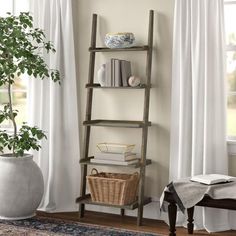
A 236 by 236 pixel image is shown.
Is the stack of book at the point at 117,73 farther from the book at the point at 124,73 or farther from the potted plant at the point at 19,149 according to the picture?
the potted plant at the point at 19,149

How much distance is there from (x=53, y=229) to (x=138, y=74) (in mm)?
1658

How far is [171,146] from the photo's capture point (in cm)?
493

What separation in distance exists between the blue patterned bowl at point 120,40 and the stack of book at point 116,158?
1.01 metres

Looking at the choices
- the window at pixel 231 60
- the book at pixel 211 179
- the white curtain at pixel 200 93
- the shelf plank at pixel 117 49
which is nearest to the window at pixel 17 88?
the shelf plank at pixel 117 49

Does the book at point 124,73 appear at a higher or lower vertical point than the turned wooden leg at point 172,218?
higher

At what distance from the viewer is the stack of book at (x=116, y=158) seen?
495 centimetres

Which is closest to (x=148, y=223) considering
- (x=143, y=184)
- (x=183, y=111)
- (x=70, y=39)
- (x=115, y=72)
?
(x=143, y=184)

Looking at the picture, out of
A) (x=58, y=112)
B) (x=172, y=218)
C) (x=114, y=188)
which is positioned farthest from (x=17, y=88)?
(x=172, y=218)

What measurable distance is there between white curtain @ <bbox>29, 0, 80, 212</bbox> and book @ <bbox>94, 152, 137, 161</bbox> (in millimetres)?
428

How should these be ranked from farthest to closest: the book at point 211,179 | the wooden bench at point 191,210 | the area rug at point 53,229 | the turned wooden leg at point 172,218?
1. the area rug at point 53,229
2. the turned wooden leg at point 172,218
3. the book at point 211,179
4. the wooden bench at point 191,210

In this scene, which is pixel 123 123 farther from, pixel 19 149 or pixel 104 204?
pixel 19 149

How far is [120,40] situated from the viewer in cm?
494

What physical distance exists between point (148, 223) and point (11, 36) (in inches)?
85.0

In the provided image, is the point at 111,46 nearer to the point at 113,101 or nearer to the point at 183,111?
the point at 113,101
